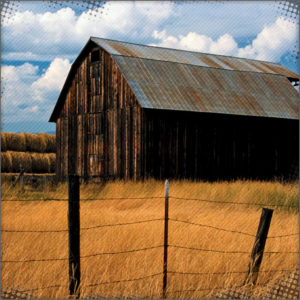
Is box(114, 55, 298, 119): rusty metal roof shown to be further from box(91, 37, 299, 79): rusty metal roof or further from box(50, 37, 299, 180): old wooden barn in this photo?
box(91, 37, 299, 79): rusty metal roof

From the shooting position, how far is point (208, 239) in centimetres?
908

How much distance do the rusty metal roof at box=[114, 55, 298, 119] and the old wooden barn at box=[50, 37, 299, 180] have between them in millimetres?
55

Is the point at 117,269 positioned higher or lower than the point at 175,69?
lower

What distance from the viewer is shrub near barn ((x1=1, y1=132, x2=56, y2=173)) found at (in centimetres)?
2942

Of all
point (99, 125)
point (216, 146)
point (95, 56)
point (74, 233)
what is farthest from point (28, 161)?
point (74, 233)

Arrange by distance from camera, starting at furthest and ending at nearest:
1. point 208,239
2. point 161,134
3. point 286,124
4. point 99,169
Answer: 1. point 286,124
2. point 99,169
3. point 161,134
4. point 208,239

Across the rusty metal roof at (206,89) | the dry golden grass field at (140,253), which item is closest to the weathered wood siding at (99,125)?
the rusty metal roof at (206,89)

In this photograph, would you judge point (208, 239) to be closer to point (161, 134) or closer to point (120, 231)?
point (120, 231)

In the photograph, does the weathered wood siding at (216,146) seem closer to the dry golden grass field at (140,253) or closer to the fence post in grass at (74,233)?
the dry golden grass field at (140,253)

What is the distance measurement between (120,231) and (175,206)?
4.53 meters

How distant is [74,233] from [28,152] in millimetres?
25373

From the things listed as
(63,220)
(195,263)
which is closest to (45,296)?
(195,263)

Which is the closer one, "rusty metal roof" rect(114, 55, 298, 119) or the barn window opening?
"rusty metal roof" rect(114, 55, 298, 119)

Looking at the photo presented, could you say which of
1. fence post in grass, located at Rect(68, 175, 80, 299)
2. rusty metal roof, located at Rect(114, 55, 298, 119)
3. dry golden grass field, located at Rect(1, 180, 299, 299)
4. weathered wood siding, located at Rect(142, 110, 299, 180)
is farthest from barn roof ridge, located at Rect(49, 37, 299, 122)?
fence post in grass, located at Rect(68, 175, 80, 299)
